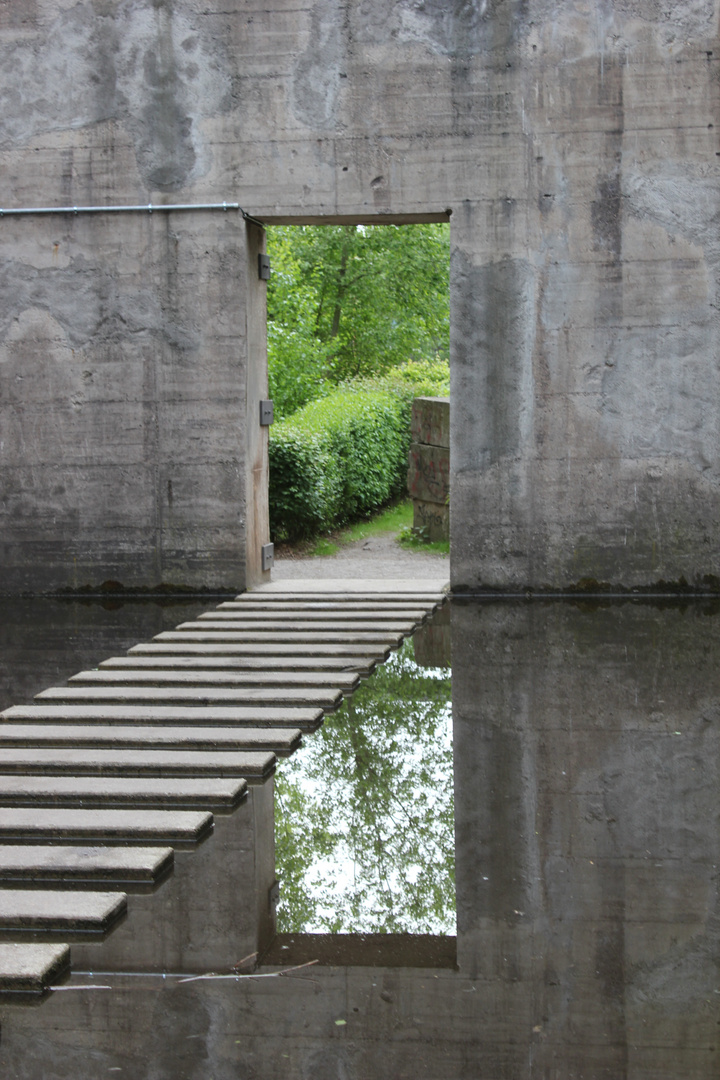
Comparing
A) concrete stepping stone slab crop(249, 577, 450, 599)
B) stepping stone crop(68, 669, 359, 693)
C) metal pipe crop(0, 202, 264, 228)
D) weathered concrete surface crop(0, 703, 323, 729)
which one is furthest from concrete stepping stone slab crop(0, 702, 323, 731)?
metal pipe crop(0, 202, 264, 228)

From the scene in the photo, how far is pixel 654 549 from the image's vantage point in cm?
934

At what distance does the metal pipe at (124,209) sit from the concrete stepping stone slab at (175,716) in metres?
4.87

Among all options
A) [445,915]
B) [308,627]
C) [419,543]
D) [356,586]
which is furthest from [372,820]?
[419,543]

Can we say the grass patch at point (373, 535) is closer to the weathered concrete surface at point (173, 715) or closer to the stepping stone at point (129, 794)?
the weathered concrete surface at point (173, 715)

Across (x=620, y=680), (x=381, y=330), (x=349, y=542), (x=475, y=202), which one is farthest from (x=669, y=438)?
(x=381, y=330)

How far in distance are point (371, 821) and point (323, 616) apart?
412 cm

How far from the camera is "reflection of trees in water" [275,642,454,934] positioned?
3619 mm

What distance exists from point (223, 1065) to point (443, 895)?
3.64 feet

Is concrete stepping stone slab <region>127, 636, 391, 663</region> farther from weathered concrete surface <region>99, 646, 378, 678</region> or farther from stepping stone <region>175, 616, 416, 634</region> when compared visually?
stepping stone <region>175, 616, 416, 634</region>

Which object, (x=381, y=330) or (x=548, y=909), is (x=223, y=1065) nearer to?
(x=548, y=909)

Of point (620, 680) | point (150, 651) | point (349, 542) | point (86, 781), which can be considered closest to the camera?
point (86, 781)

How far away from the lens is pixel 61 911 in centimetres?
350

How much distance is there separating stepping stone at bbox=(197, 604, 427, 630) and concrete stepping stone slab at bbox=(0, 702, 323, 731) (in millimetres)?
2419

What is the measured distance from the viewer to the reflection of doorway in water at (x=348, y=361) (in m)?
13.3
